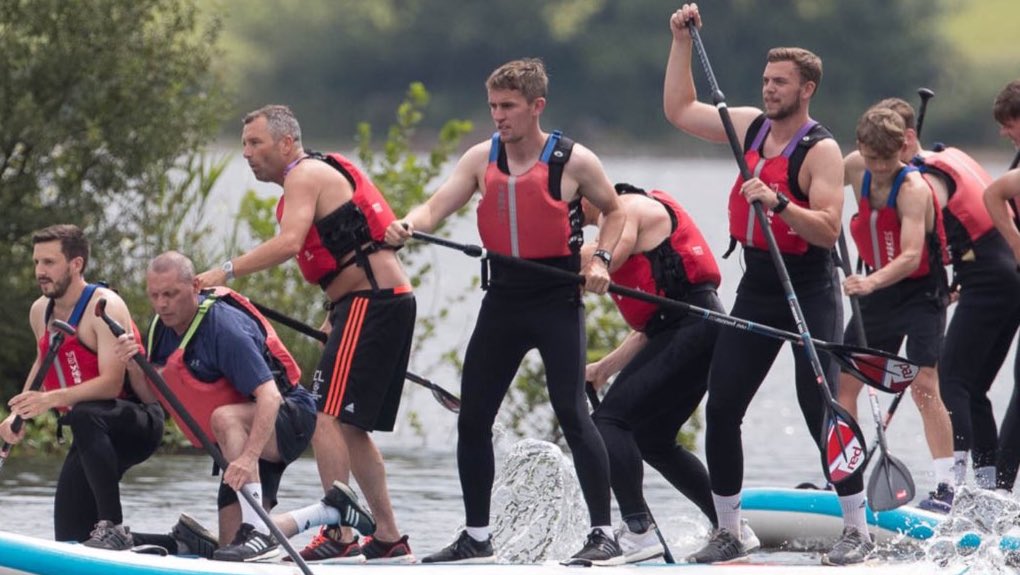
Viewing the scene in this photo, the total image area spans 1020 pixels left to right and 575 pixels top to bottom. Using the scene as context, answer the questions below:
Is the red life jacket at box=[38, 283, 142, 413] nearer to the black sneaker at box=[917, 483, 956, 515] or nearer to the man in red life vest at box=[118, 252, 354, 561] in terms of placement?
the man in red life vest at box=[118, 252, 354, 561]

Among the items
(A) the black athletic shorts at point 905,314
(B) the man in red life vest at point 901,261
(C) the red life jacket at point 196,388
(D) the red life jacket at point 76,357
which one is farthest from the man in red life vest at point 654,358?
(D) the red life jacket at point 76,357

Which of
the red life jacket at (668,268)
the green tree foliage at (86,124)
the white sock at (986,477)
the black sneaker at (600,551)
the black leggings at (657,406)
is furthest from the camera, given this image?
the green tree foliage at (86,124)

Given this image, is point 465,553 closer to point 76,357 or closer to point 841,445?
point 841,445

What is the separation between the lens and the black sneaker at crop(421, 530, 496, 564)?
8.31 m

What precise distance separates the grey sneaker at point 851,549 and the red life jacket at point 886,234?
1970 millimetres

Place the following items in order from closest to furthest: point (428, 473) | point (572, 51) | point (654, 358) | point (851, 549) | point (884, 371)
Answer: point (851, 549)
point (654, 358)
point (884, 371)
point (428, 473)
point (572, 51)

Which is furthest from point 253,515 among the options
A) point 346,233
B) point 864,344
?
point 864,344

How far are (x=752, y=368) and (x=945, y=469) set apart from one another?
236 cm

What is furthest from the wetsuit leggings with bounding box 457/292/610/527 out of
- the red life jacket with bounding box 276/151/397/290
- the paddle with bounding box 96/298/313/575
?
the paddle with bounding box 96/298/313/575

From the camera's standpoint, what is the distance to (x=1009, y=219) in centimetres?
960

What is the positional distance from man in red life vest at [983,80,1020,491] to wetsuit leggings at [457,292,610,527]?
2.47 m

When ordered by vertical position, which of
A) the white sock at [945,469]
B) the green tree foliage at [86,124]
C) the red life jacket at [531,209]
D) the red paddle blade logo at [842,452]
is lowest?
the white sock at [945,469]

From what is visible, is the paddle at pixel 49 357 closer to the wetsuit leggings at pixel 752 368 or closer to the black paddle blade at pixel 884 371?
the wetsuit leggings at pixel 752 368

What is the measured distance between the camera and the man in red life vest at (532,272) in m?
8.09
